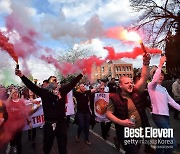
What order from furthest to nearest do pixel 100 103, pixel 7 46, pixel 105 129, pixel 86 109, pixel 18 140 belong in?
pixel 100 103 < pixel 105 129 < pixel 86 109 < pixel 7 46 < pixel 18 140

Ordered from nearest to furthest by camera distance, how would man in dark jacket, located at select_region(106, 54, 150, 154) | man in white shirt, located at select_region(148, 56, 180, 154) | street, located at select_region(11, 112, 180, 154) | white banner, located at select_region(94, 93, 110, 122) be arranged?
man in dark jacket, located at select_region(106, 54, 150, 154), man in white shirt, located at select_region(148, 56, 180, 154), street, located at select_region(11, 112, 180, 154), white banner, located at select_region(94, 93, 110, 122)

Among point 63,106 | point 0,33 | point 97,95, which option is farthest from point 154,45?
point 63,106

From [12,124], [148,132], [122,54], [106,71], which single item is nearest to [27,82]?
[12,124]

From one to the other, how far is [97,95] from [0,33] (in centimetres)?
421

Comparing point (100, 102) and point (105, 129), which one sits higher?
point (100, 102)

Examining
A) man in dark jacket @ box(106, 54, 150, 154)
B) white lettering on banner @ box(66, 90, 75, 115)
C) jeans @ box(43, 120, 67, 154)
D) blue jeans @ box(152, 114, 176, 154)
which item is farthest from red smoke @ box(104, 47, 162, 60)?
man in dark jacket @ box(106, 54, 150, 154)

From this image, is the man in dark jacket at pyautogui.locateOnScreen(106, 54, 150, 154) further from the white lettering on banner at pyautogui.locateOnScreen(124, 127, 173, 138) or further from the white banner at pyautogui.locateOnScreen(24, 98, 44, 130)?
the white banner at pyautogui.locateOnScreen(24, 98, 44, 130)

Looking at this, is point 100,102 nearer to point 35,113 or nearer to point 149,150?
point 35,113

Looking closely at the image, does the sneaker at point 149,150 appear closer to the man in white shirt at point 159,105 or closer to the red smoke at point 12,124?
the man in white shirt at point 159,105

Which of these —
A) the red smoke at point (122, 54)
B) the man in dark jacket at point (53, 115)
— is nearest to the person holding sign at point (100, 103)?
the red smoke at point (122, 54)

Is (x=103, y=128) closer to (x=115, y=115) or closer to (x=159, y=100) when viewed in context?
(x=159, y=100)

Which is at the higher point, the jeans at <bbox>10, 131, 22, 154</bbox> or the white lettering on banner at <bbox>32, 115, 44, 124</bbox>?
the white lettering on banner at <bbox>32, 115, 44, 124</bbox>

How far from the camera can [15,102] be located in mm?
8070

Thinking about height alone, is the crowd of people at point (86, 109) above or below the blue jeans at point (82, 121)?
above
